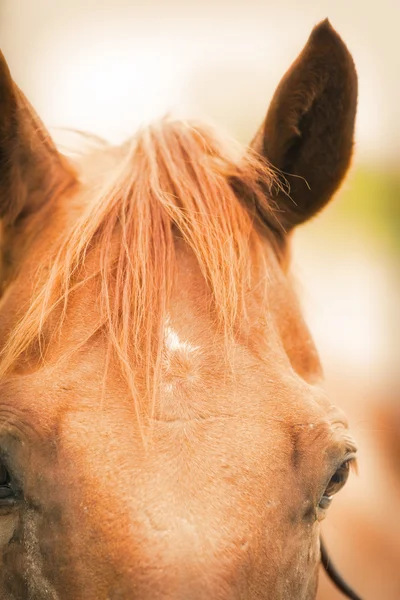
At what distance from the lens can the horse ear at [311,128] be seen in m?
1.69

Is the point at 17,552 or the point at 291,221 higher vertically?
the point at 291,221

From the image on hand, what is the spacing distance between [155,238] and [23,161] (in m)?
0.53

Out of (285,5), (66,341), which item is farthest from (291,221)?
(285,5)

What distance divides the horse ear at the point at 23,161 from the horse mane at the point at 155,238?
15 centimetres

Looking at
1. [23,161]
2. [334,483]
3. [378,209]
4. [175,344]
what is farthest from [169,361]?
[378,209]

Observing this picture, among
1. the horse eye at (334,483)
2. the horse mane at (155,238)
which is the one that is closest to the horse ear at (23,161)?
the horse mane at (155,238)

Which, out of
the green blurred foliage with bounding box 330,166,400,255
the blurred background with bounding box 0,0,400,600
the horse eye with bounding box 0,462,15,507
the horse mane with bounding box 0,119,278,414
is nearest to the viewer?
the horse eye with bounding box 0,462,15,507

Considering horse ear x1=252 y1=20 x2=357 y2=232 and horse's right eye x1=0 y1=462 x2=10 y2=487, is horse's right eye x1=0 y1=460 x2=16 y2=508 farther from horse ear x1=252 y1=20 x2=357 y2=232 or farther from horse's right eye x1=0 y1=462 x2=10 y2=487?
horse ear x1=252 y1=20 x2=357 y2=232

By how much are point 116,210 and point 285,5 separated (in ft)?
35.9

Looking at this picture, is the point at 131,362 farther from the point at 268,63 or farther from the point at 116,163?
the point at 268,63

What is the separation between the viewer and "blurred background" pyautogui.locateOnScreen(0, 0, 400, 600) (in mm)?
3789

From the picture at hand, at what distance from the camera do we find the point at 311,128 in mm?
1816

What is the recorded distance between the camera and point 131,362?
4.45ft

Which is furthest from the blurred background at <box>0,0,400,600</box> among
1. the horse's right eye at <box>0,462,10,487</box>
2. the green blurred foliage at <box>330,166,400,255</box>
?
the horse's right eye at <box>0,462,10,487</box>
